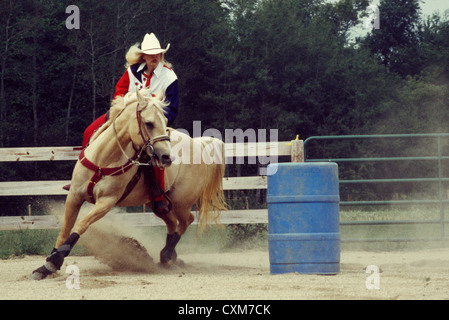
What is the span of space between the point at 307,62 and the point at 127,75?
3320 centimetres

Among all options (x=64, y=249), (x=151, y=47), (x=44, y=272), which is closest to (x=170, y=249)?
(x=64, y=249)

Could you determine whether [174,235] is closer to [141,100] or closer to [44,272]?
[44,272]

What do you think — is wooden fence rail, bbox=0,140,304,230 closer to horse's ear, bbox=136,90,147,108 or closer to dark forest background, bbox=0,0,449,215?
horse's ear, bbox=136,90,147,108

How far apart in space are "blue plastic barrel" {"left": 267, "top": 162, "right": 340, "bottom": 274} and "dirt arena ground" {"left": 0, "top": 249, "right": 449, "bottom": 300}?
0.20 meters

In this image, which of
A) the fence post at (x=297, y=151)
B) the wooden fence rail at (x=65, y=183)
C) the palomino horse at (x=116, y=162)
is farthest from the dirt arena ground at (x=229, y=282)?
the fence post at (x=297, y=151)

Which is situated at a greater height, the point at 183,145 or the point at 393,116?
the point at 393,116

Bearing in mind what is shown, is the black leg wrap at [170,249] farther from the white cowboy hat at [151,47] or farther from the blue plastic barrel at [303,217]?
the white cowboy hat at [151,47]

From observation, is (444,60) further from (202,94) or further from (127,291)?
(127,291)

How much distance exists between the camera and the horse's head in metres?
6.02

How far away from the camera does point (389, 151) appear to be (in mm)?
37188

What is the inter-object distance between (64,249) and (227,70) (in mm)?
30932

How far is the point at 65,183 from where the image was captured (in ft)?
29.8

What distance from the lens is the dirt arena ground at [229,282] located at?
197 inches
